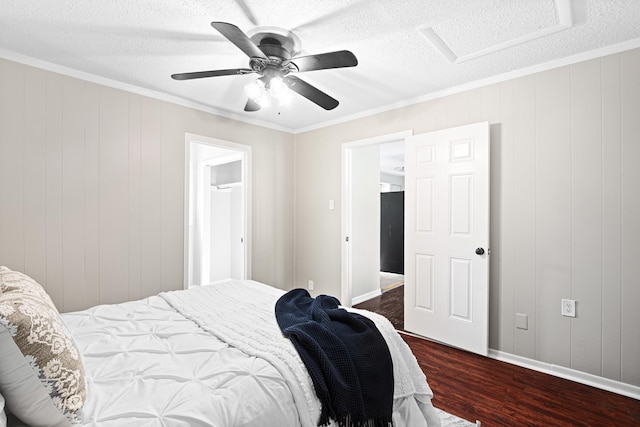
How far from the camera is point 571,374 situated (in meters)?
2.37

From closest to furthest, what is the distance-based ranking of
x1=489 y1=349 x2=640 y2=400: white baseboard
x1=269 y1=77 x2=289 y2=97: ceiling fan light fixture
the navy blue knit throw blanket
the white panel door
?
the navy blue knit throw blanket, x1=269 y1=77 x2=289 y2=97: ceiling fan light fixture, x1=489 y1=349 x2=640 y2=400: white baseboard, the white panel door

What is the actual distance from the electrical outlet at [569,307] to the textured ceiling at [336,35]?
188 cm

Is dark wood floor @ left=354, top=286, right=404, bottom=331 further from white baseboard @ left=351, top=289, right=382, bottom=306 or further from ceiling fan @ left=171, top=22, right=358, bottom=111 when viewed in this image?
ceiling fan @ left=171, top=22, right=358, bottom=111

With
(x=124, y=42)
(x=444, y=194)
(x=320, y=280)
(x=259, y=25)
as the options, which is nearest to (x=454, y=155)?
(x=444, y=194)

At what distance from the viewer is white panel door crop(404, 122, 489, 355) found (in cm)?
272

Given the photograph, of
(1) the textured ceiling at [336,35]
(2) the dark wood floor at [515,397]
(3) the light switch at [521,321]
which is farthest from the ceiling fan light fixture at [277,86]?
(3) the light switch at [521,321]

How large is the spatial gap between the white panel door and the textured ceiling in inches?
26.4

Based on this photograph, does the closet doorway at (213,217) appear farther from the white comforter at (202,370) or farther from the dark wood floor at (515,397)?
the dark wood floor at (515,397)

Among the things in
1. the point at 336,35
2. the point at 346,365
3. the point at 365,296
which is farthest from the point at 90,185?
the point at 365,296

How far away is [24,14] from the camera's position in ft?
6.18

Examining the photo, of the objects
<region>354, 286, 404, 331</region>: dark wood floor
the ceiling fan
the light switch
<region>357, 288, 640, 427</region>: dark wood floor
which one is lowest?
<region>354, 286, 404, 331</region>: dark wood floor

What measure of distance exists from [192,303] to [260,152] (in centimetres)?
239

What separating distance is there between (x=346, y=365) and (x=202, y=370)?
598mm

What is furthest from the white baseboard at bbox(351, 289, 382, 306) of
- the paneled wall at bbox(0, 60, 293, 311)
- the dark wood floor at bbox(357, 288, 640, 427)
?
the paneled wall at bbox(0, 60, 293, 311)
